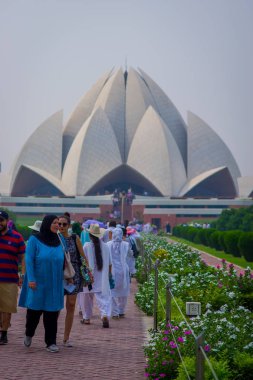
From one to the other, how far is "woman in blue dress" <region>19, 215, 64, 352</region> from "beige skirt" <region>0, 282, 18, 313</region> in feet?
1.08

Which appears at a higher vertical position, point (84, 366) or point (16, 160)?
point (16, 160)

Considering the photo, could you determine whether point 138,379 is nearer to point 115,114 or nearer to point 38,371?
point 38,371

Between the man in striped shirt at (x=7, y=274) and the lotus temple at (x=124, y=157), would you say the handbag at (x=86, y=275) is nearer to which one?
the man in striped shirt at (x=7, y=274)

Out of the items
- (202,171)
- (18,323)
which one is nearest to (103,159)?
(202,171)

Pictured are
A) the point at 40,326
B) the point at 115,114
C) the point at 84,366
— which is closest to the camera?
the point at 84,366

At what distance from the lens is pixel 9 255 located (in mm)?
6762

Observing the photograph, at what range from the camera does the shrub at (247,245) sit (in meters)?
20.3

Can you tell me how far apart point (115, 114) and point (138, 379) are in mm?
58250

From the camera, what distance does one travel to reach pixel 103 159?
58938 millimetres

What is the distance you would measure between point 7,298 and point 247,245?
46.8 ft

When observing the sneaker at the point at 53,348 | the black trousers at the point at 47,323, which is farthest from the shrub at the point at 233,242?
the sneaker at the point at 53,348

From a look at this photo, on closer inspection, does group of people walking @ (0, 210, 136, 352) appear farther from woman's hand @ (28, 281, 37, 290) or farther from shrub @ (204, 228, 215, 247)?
shrub @ (204, 228, 215, 247)

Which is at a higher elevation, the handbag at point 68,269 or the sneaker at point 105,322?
the handbag at point 68,269

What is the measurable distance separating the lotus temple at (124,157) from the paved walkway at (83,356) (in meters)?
48.8
